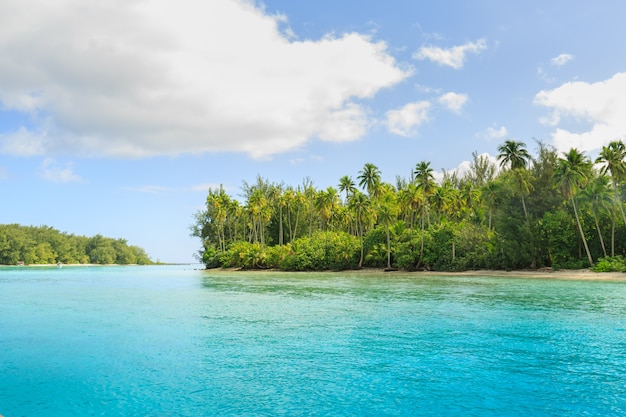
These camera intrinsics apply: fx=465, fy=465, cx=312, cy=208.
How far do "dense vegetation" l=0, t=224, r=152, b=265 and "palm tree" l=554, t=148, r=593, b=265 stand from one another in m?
148

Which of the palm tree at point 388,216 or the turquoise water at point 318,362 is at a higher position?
the palm tree at point 388,216

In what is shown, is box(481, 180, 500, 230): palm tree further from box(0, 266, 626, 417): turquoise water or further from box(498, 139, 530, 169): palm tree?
box(0, 266, 626, 417): turquoise water

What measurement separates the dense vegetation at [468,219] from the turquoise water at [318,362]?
31.4 metres

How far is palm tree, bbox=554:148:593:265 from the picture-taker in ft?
164

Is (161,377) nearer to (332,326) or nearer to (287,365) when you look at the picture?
(287,365)

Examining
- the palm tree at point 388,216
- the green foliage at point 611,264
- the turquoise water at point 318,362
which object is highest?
the palm tree at point 388,216

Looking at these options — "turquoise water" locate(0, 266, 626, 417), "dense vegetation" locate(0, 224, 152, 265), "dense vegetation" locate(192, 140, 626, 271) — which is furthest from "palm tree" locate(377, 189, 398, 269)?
"dense vegetation" locate(0, 224, 152, 265)

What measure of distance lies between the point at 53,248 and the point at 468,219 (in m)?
139

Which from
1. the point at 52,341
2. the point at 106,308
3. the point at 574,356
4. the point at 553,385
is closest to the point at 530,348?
the point at 574,356

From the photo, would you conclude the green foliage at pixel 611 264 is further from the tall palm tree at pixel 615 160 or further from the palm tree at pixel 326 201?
the palm tree at pixel 326 201

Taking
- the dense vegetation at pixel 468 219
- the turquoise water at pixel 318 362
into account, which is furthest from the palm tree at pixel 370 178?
the turquoise water at pixel 318 362

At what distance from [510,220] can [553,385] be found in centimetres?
5058

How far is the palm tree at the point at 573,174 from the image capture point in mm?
49963

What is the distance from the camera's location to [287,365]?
13.0 m
